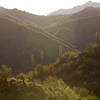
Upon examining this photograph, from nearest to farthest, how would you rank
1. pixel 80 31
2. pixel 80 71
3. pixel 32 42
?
pixel 80 71 → pixel 32 42 → pixel 80 31

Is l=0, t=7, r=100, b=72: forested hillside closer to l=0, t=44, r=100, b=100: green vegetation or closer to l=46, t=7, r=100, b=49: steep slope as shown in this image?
l=46, t=7, r=100, b=49: steep slope

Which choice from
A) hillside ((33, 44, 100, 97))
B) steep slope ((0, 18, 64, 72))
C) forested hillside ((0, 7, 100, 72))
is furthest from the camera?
forested hillside ((0, 7, 100, 72))

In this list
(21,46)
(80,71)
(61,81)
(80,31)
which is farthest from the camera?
(80,31)

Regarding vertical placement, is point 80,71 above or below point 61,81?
above

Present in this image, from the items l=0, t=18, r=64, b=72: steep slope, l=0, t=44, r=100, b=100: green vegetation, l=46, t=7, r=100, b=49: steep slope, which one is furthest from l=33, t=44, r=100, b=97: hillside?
l=46, t=7, r=100, b=49: steep slope

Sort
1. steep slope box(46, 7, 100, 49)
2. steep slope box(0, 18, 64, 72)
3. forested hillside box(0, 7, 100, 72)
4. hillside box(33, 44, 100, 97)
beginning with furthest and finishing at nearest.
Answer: steep slope box(46, 7, 100, 49) < forested hillside box(0, 7, 100, 72) < steep slope box(0, 18, 64, 72) < hillside box(33, 44, 100, 97)

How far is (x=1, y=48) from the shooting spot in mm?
34719

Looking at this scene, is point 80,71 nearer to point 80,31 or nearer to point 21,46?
point 21,46

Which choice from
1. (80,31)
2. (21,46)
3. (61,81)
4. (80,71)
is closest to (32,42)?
(21,46)

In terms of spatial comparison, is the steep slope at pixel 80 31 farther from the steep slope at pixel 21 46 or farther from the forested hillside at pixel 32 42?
the steep slope at pixel 21 46

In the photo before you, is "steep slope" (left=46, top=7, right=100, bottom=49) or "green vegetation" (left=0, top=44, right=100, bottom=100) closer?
"green vegetation" (left=0, top=44, right=100, bottom=100)

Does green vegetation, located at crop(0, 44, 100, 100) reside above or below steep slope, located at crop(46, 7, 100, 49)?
below

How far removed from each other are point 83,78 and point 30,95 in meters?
6.41

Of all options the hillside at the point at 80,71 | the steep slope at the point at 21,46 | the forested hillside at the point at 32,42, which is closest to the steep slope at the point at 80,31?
the forested hillside at the point at 32,42
